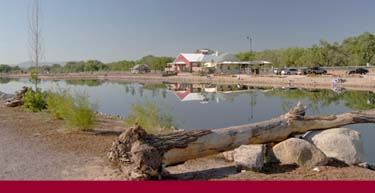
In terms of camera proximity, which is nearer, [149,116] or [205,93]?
[149,116]

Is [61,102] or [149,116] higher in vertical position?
[61,102]

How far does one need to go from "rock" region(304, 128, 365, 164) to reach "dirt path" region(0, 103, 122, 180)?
12.3ft

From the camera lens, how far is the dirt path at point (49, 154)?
569cm

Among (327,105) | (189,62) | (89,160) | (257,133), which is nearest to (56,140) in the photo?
(89,160)

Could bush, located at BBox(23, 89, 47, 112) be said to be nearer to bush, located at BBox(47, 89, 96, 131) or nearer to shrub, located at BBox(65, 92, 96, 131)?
bush, located at BBox(47, 89, 96, 131)

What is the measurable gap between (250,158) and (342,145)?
191 cm

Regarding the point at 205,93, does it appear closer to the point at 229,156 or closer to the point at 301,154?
the point at 229,156

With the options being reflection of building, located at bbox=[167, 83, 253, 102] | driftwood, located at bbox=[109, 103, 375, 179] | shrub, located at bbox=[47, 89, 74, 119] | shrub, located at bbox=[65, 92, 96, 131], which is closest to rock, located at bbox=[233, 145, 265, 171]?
driftwood, located at bbox=[109, 103, 375, 179]

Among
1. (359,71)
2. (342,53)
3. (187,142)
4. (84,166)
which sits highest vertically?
(342,53)

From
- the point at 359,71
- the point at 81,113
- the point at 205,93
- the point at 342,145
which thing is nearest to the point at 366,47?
the point at 359,71

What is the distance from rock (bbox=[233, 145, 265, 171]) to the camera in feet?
19.2

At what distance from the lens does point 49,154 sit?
7043 mm

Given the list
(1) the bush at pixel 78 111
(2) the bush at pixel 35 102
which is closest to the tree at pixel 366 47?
(2) the bush at pixel 35 102

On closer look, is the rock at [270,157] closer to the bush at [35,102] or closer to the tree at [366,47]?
the bush at [35,102]
